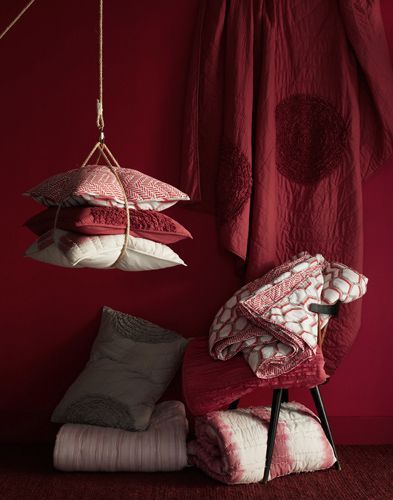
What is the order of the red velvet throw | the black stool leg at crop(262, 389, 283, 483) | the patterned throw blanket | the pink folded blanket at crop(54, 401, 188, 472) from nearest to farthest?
the patterned throw blanket → the black stool leg at crop(262, 389, 283, 483) → the pink folded blanket at crop(54, 401, 188, 472) → the red velvet throw

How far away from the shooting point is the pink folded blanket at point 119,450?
320 centimetres

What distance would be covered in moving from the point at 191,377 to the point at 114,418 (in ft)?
1.53

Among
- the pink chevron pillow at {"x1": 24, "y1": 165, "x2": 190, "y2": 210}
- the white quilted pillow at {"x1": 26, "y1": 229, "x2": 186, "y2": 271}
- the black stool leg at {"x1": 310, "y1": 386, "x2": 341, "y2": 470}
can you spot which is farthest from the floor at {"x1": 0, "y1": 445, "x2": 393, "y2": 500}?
the pink chevron pillow at {"x1": 24, "y1": 165, "x2": 190, "y2": 210}

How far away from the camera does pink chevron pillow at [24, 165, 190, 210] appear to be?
248 centimetres

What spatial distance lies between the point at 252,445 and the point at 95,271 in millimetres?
1239

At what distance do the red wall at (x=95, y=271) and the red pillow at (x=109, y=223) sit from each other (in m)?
0.98

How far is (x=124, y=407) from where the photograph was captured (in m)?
3.36

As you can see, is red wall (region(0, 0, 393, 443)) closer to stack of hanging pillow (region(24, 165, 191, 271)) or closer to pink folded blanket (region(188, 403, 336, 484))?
pink folded blanket (region(188, 403, 336, 484))

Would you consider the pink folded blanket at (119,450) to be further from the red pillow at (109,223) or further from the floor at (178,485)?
the red pillow at (109,223)

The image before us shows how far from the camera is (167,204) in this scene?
2.74m

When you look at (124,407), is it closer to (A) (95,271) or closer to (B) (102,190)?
(A) (95,271)

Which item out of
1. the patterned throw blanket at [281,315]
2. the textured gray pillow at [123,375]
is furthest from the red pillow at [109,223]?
the textured gray pillow at [123,375]

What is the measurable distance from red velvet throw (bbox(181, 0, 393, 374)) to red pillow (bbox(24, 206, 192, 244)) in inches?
34.4

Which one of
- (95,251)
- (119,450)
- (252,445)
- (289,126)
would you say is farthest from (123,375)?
(289,126)
